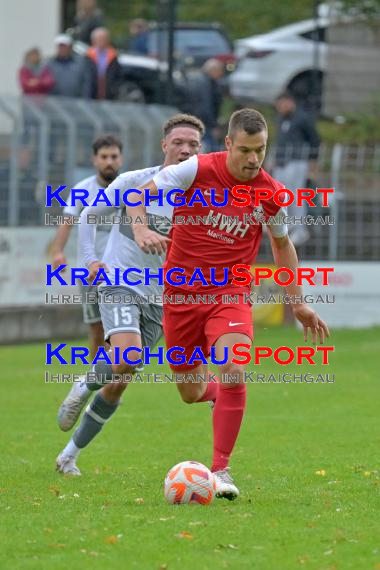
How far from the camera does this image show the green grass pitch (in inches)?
257

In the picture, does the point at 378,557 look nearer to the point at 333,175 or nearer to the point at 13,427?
the point at 13,427

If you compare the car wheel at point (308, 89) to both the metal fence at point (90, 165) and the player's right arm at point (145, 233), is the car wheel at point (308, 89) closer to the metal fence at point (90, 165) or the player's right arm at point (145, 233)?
the metal fence at point (90, 165)

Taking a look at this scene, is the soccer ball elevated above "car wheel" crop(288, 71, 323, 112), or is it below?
below

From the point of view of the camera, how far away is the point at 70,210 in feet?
39.4

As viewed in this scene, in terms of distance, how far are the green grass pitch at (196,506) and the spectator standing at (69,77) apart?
750cm

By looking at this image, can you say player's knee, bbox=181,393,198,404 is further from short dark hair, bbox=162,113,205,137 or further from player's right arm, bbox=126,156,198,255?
short dark hair, bbox=162,113,205,137

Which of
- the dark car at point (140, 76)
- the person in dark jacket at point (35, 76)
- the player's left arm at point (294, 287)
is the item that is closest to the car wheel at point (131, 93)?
the dark car at point (140, 76)

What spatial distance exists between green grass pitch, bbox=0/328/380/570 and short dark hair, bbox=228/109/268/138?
2.24 metres

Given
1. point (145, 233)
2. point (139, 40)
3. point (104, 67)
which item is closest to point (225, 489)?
point (145, 233)

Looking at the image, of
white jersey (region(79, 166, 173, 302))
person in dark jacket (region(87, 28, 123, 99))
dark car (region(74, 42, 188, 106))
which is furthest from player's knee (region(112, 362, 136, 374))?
dark car (region(74, 42, 188, 106))

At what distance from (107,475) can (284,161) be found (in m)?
12.2

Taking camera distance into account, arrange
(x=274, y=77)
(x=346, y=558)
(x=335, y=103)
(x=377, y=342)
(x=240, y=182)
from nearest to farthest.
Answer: (x=346, y=558), (x=240, y=182), (x=377, y=342), (x=335, y=103), (x=274, y=77)

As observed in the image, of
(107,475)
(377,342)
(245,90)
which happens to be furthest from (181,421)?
(245,90)

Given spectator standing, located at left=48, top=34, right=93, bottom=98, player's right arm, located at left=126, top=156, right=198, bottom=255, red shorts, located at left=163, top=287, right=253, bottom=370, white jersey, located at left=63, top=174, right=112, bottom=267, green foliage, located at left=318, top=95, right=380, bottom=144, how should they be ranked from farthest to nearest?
green foliage, located at left=318, top=95, right=380, bottom=144 < spectator standing, located at left=48, top=34, right=93, bottom=98 < white jersey, located at left=63, top=174, right=112, bottom=267 < red shorts, located at left=163, top=287, right=253, bottom=370 < player's right arm, located at left=126, top=156, right=198, bottom=255
